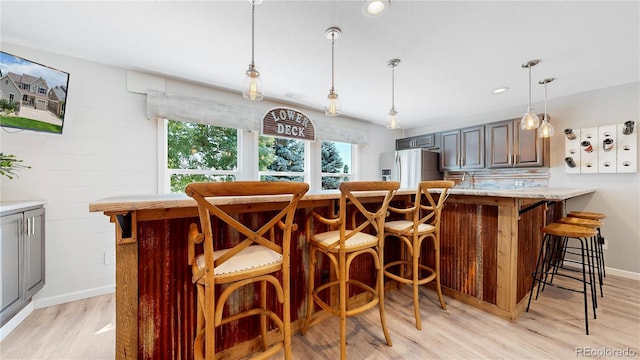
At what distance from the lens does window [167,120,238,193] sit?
2.98 meters

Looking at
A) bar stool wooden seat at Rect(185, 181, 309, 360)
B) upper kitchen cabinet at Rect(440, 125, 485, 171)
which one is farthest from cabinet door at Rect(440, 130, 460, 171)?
bar stool wooden seat at Rect(185, 181, 309, 360)

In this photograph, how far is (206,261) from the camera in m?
1.00

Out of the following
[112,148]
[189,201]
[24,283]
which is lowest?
[24,283]

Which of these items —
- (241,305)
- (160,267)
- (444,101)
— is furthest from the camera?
(444,101)

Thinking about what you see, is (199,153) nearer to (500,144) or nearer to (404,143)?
(404,143)

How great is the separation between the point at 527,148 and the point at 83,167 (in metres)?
5.53

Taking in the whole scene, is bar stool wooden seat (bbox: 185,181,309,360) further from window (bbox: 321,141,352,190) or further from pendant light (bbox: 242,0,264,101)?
window (bbox: 321,141,352,190)

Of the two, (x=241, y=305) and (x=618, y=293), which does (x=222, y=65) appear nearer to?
(x=241, y=305)

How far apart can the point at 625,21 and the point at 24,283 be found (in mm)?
5083

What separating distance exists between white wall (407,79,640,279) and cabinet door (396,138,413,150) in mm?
2234

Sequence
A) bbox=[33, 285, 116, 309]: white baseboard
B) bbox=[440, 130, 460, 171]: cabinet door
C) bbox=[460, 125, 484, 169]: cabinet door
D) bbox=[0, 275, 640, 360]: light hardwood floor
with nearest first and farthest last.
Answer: bbox=[0, 275, 640, 360]: light hardwood floor
bbox=[33, 285, 116, 309]: white baseboard
bbox=[460, 125, 484, 169]: cabinet door
bbox=[440, 130, 460, 171]: cabinet door

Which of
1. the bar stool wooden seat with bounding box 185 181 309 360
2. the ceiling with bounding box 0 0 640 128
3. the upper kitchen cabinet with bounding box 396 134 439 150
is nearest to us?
the bar stool wooden seat with bounding box 185 181 309 360

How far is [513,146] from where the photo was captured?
3662 mm

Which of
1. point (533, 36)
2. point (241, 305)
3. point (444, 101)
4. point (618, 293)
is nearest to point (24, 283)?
point (241, 305)
